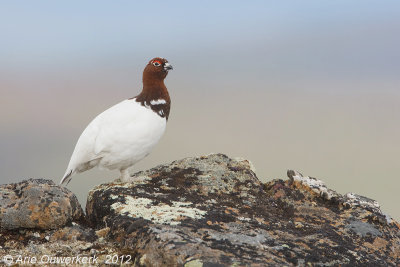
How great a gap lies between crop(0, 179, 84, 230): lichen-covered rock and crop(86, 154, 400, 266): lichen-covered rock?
1.33 ft

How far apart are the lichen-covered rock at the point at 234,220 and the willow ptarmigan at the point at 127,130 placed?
0.44 metres

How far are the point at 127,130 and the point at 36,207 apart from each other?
5.93 ft

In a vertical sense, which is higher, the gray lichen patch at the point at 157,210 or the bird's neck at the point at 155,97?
the bird's neck at the point at 155,97

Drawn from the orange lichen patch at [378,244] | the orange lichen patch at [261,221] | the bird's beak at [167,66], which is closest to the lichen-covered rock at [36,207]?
the orange lichen patch at [261,221]

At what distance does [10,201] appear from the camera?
5.54m

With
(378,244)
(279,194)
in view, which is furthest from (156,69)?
(378,244)

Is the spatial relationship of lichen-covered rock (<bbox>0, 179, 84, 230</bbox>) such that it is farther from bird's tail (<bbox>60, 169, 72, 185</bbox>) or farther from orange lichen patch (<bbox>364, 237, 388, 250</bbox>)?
orange lichen patch (<bbox>364, 237, 388, 250</bbox>)

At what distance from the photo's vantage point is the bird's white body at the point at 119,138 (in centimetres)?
683

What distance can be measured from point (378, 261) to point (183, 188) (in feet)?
7.98

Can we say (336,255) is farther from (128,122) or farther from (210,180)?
(128,122)

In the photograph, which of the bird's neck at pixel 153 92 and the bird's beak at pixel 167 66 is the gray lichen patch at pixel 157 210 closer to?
the bird's neck at pixel 153 92

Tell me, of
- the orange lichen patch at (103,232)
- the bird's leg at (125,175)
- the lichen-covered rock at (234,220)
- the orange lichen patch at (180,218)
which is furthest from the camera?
the bird's leg at (125,175)

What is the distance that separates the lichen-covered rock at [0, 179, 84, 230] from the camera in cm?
540

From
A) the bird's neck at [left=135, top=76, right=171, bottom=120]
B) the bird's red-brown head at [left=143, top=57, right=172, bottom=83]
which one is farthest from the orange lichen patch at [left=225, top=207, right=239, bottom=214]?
the bird's red-brown head at [left=143, top=57, right=172, bottom=83]
